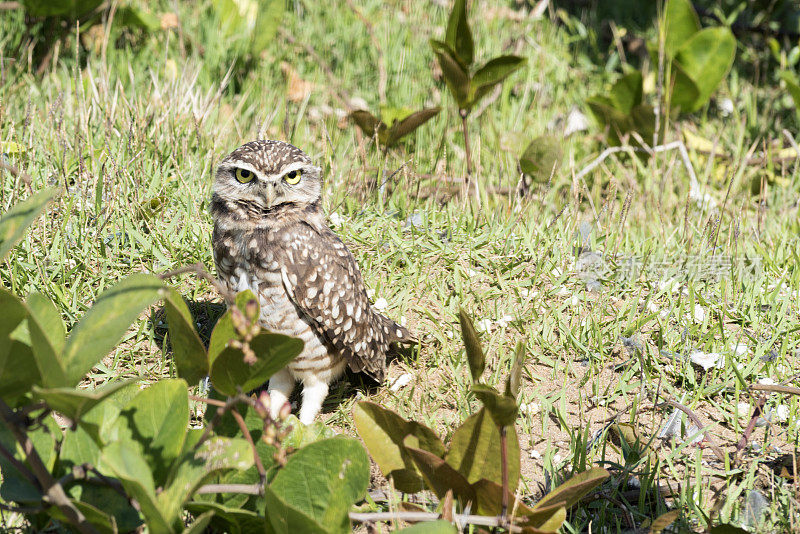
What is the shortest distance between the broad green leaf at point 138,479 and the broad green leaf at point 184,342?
10.2 inches

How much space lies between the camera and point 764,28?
654 centimetres

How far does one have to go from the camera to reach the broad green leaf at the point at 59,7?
16.6ft

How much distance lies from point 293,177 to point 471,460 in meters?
1.65

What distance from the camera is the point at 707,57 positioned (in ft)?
17.3

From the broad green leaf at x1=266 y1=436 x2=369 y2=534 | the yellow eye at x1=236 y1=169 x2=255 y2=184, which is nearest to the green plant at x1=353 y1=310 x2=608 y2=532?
the broad green leaf at x1=266 y1=436 x2=369 y2=534

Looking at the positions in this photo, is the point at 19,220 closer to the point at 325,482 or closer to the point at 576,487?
the point at 325,482

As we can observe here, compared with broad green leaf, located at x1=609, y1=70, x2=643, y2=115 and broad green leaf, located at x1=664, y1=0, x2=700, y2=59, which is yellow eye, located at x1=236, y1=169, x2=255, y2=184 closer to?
broad green leaf, located at x1=609, y1=70, x2=643, y2=115

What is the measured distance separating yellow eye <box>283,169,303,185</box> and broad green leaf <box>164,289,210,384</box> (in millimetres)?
1455

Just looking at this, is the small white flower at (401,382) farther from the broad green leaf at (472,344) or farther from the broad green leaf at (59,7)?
the broad green leaf at (59,7)

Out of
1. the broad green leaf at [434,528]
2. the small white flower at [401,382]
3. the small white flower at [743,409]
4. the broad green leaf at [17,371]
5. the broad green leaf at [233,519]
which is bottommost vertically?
the small white flower at [401,382]

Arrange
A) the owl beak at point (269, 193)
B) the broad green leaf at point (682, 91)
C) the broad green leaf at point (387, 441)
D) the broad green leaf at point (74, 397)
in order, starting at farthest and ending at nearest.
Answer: the broad green leaf at point (682, 91), the owl beak at point (269, 193), the broad green leaf at point (387, 441), the broad green leaf at point (74, 397)

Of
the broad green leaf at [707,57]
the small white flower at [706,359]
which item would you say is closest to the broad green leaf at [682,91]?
the broad green leaf at [707,57]

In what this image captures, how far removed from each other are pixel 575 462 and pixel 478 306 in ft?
3.91

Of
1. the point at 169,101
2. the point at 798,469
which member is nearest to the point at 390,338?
the point at 798,469
